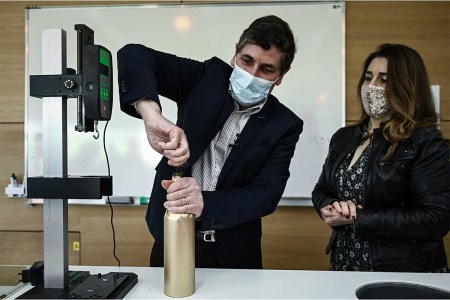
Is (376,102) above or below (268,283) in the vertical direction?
above

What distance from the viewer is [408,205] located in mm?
1359

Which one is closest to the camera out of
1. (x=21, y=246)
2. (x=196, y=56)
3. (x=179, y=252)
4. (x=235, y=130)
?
(x=179, y=252)

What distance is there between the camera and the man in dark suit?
1182mm

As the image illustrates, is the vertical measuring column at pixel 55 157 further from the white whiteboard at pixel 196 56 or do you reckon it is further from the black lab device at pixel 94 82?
the white whiteboard at pixel 196 56

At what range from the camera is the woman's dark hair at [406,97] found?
1.38 m

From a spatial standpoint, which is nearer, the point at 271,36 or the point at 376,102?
the point at 271,36

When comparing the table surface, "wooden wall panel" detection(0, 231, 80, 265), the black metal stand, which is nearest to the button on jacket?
the table surface

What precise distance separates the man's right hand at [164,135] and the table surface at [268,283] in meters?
0.31

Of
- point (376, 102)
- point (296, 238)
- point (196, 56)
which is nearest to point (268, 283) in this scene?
point (376, 102)

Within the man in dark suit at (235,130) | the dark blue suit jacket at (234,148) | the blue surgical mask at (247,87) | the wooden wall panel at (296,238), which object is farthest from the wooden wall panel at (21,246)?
the blue surgical mask at (247,87)

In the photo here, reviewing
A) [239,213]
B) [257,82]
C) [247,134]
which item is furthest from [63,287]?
[257,82]

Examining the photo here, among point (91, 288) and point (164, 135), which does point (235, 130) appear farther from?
point (91, 288)

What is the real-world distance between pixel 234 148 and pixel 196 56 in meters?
1.31

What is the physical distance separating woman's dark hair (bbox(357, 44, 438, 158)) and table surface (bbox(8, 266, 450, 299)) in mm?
546
